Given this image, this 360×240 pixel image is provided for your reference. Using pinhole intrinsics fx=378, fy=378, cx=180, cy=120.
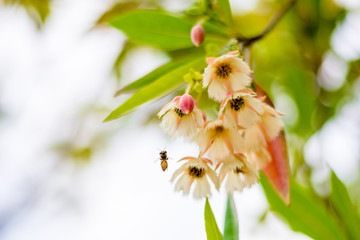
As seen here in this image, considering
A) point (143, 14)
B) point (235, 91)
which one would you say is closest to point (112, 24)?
point (143, 14)

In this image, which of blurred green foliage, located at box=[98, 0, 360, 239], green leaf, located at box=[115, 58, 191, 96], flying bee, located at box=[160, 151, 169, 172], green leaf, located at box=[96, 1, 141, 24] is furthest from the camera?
green leaf, located at box=[96, 1, 141, 24]

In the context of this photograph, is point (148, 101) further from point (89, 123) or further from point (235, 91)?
point (89, 123)

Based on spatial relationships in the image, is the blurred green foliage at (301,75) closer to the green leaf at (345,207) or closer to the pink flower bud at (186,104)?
the green leaf at (345,207)

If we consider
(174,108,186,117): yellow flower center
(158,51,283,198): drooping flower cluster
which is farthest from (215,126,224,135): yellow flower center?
(174,108,186,117): yellow flower center

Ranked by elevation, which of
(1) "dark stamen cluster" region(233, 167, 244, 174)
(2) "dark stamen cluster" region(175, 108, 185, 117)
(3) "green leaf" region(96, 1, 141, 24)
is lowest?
(1) "dark stamen cluster" region(233, 167, 244, 174)

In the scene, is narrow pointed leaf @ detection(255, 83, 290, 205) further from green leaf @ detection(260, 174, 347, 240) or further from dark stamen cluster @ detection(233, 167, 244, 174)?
green leaf @ detection(260, 174, 347, 240)

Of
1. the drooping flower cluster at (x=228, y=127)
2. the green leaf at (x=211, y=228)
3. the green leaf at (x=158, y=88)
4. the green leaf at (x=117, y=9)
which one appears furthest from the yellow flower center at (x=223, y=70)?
the green leaf at (x=117, y=9)
